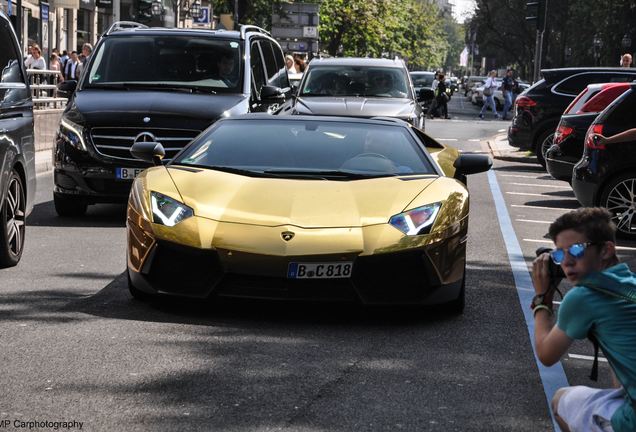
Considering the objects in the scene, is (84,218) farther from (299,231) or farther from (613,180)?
(299,231)

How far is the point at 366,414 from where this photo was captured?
5.37 meters

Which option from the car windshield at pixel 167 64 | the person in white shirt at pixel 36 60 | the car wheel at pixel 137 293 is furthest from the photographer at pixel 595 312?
the person in white shirt at pixel 36 60

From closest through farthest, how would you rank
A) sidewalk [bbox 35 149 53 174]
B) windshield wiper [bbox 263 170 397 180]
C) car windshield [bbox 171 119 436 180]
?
1. windshield wiper [bbox 263 170 397 180]
2. car windshield [bbox 171 119 436 180]
3. sidewalk [bbox 35 149 53 174]

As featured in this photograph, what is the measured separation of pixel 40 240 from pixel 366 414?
6.45m

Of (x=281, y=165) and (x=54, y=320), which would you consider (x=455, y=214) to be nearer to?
(x=281, y=165)

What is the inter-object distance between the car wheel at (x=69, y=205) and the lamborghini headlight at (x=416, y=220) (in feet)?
19.9

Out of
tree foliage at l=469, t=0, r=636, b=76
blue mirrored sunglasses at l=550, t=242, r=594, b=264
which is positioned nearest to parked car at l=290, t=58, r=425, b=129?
blue mirrored sunglasses at l=550, t=242, r=594, b=264

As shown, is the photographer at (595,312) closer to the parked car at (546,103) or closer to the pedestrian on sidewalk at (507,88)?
the parked car at (546,103)

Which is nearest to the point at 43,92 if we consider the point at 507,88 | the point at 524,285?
the point at 524,285

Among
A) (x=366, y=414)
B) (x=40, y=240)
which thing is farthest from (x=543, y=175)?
(x=366, y=414)

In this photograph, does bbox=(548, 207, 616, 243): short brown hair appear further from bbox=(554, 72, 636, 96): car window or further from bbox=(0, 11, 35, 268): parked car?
bbox=(554, 72, 636, 96): car window

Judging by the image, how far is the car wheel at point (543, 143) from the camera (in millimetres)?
23375

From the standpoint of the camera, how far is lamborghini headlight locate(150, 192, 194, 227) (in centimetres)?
762

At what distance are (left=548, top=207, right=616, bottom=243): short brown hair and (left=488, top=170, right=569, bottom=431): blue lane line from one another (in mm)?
1117
